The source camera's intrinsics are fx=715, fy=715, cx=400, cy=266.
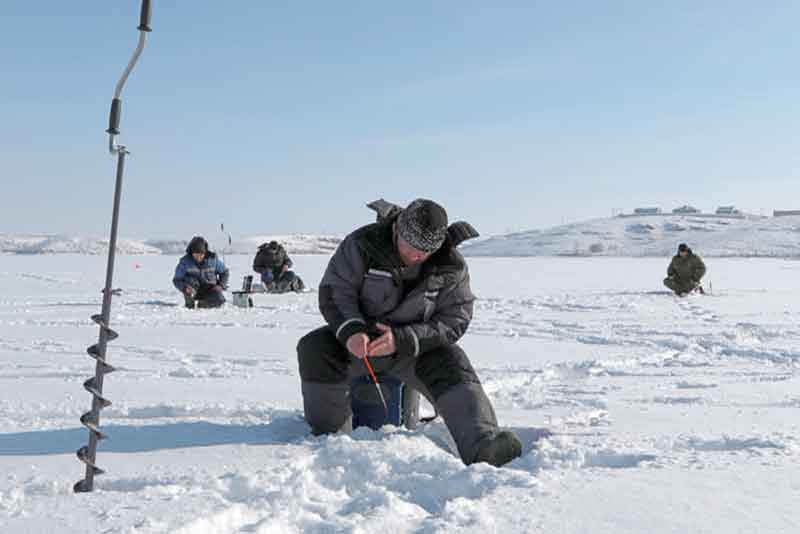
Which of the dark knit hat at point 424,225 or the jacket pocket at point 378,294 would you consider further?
the jacket pocket at point 378,294

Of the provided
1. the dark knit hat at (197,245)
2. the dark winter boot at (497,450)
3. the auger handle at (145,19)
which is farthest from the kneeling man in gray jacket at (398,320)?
the dark knit hat at (197,245)

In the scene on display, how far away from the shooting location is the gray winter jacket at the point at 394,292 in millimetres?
2973

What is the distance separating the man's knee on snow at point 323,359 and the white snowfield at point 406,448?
0.87 ft

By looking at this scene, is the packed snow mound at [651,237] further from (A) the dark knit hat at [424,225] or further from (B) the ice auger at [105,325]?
(B) the ice auger at [105,325]

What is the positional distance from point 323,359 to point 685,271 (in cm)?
1100

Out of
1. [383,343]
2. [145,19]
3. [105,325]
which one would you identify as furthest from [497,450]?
[145,19]

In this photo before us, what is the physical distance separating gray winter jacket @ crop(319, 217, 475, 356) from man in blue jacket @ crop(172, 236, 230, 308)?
277 inches

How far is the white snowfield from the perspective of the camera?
1985 mm

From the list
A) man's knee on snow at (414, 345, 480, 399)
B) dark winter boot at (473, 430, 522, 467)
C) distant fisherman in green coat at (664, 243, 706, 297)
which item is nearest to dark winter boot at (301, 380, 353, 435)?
man's knee on snow at (414, 345, 480, 399)

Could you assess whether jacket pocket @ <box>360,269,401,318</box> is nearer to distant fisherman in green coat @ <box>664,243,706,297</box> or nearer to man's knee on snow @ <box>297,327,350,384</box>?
man's knee on snow @ <box>297,327,350,384</box>

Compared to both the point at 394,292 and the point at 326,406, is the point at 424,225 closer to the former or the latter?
the point at 394,292

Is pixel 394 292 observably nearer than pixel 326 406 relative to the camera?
No

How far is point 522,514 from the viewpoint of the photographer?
1.98 m

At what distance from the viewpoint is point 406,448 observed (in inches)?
109
